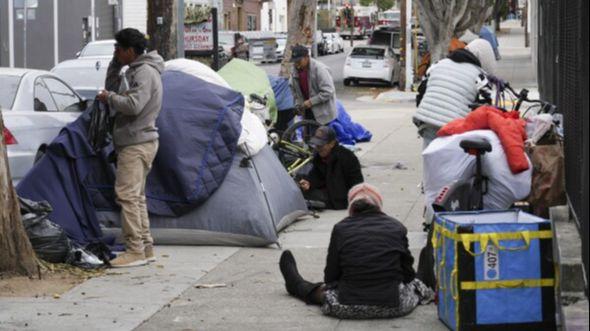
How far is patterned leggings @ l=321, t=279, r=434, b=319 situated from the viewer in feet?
27.6

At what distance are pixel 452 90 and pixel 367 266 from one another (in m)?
3.93

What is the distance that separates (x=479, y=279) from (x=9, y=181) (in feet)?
13.1

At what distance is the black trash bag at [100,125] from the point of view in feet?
34.9

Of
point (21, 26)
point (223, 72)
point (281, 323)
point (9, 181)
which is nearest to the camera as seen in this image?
point (281, 323)

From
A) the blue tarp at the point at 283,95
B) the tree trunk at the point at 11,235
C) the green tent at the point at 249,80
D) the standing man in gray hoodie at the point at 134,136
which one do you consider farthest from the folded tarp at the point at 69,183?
the blue tarp at the point at 283,95

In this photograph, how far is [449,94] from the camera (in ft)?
38.9

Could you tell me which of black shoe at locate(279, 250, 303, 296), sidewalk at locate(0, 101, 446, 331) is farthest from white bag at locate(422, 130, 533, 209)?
black shoe at locate(279, 250, 303, 296)

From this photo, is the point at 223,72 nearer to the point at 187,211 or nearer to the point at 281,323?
the point at 187,211

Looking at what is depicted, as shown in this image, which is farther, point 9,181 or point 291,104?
point 291,104

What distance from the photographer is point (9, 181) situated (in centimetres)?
990

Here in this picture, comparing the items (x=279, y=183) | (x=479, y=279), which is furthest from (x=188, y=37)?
(x=479, y=279)

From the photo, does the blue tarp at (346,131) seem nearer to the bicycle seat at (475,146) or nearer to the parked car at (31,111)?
the parked car at (31,111)

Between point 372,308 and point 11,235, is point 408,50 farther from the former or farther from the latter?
point 372,308

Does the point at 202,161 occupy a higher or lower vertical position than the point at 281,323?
higher
